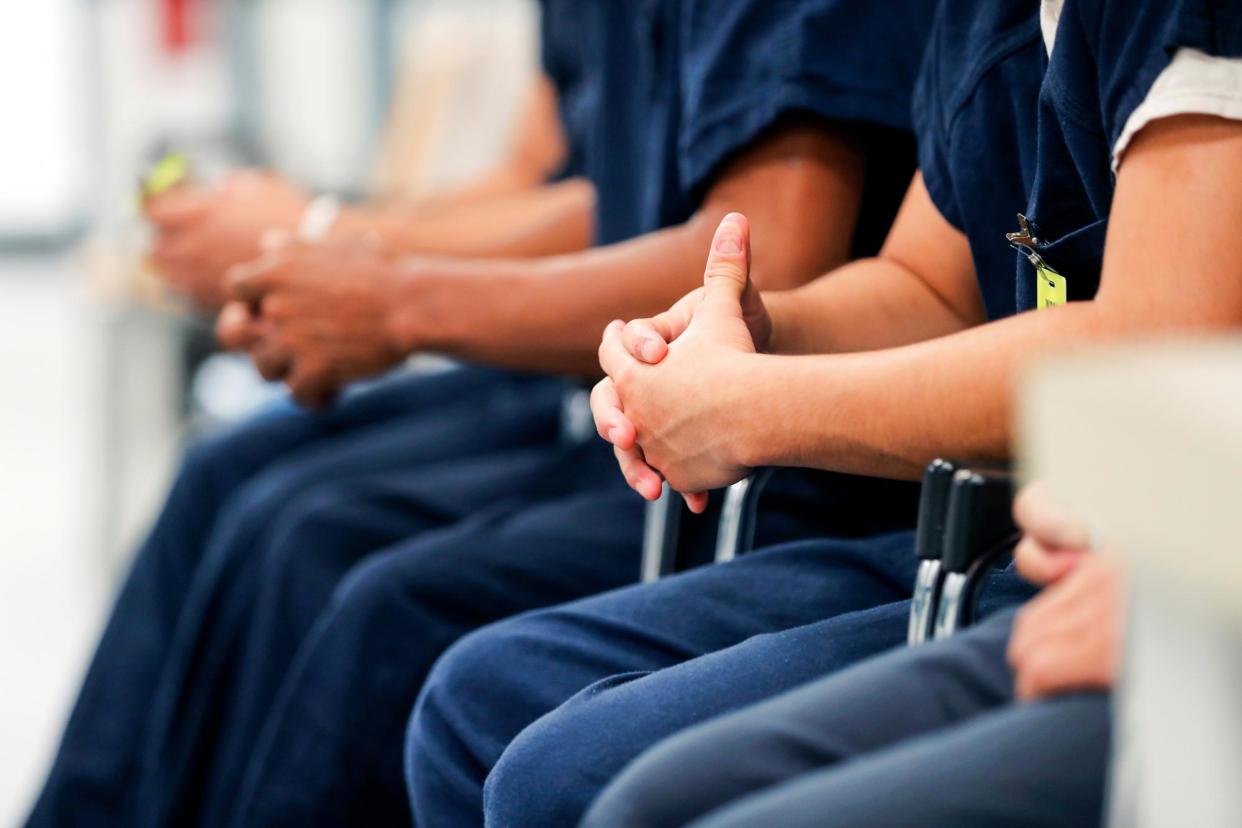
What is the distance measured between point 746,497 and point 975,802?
0.48 meters

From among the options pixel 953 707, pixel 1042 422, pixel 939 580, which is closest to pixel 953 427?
pixel 939 580

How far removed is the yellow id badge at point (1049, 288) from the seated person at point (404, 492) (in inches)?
9.7

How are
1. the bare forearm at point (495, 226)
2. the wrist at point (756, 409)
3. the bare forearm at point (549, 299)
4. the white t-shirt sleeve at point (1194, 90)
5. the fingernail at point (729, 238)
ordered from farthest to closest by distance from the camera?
the bare forearm at point (495, 226) < the bare forearm at point (549, 299) < the fingernail at point (729, 238) < the wrist at point (756, 409) < the white t-shirt sleeve at point (1194, 90)

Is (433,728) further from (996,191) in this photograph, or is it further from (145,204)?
(145,204)

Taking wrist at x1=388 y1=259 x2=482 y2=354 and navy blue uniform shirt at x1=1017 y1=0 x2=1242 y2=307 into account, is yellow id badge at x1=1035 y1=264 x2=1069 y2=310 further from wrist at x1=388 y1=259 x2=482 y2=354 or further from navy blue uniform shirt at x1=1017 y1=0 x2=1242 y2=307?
wrist at x1=388 y1=259 x2=482 y2=354

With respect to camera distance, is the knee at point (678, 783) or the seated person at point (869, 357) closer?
the knee at point (678, 783)

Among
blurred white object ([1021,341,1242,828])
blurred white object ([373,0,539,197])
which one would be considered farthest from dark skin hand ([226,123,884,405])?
blurred white object ([373,0,539,197])

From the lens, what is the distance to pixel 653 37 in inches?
48.8

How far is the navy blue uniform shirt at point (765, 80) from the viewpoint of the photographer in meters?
1.07

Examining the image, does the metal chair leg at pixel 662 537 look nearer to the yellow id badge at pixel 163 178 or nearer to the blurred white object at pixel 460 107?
the yellow id badge at pixel 163 178

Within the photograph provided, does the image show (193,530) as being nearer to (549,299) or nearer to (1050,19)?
(549,299)

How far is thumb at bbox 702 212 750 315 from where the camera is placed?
2.93 feet

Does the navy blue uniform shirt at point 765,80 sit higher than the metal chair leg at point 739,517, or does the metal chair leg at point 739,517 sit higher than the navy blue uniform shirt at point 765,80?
the navy blue uniform shirt at point 765,80

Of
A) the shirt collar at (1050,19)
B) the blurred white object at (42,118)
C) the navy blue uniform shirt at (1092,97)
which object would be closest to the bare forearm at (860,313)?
the navy blue uniform shirt at (1092,97)
